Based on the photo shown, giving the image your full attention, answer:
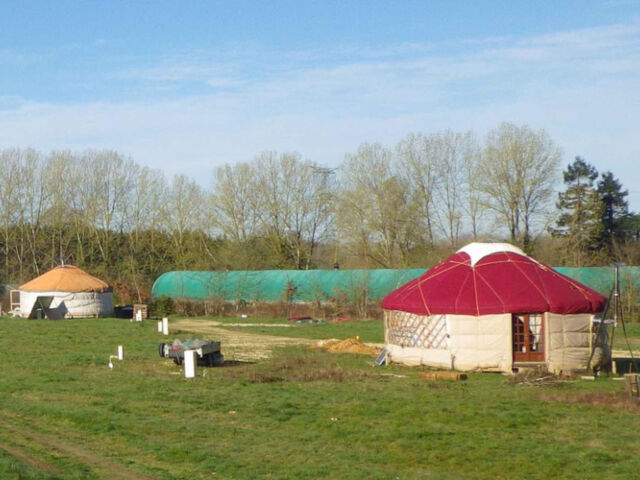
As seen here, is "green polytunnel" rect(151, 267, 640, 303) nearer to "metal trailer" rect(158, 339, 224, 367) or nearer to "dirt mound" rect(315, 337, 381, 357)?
"dirt mound" rect(315, 337, 381, 357)

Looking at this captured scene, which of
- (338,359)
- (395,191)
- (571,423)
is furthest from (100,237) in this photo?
(571,423)

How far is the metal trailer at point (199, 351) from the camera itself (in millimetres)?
22453

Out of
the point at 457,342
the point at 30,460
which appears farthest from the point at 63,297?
the point at 30,460

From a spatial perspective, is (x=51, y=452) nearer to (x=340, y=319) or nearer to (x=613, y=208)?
(x=340, y=319)

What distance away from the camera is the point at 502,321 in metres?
22.2

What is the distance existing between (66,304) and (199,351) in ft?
79.7

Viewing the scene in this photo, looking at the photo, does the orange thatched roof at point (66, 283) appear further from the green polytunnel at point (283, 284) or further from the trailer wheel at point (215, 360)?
the trailer wheel at point (215, 360)

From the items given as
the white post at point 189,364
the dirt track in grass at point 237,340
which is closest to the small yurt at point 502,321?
the dirt track in grass at point 237,340

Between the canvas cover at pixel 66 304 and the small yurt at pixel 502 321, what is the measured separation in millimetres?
25564

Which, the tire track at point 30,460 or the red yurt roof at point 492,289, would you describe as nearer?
the tire track at point 30,460

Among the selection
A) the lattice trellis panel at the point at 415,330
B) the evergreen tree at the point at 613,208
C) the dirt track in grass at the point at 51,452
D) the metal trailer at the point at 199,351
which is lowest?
the dirt track in grass at the point at 51,452

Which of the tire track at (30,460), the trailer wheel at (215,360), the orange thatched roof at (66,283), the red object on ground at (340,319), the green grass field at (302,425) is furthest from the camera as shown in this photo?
the orange thatched roof at (66,283)

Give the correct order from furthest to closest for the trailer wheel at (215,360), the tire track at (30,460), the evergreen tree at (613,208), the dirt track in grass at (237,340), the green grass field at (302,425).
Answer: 1. the evergreen tree at (613,208)
2. the dirt track in grass at (237,340)
3. the trailer wheel at (215,360)
4. the green grass field at (302,425)
5. the tire track at (30,460)

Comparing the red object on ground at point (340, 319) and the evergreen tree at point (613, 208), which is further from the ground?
the evergreen tree at point (613, 208)
